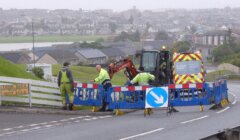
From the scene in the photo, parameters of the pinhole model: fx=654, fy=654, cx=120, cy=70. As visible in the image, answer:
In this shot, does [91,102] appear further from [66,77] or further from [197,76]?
[197,76]

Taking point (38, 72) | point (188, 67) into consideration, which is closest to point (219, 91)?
point (188, 67)

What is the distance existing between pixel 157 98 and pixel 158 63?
746 centimetres

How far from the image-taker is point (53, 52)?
4141 inches

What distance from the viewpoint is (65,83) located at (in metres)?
23.6

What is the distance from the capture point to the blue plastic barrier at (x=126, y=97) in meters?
23.5

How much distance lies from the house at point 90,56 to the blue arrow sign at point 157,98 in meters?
73.4

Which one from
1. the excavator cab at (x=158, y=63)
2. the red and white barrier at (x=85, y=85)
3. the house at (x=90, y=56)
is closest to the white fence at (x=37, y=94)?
the red and white barrier at (x=85, y=85)

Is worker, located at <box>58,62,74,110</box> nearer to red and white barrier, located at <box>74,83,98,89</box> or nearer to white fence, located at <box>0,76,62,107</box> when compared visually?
white fence, located at <box>0,76,62,107</box>

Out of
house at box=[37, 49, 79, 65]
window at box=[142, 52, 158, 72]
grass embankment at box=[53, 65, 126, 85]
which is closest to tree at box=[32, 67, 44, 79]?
grass embankment at box=[53, 65, 126, 85]

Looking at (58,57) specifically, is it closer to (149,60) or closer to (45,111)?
(149,60)

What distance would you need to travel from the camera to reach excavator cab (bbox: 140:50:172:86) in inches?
1196

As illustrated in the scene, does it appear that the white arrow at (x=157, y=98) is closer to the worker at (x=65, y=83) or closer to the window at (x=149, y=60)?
the worker at (x=65, y=83)

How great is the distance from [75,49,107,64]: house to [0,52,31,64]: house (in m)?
8.09

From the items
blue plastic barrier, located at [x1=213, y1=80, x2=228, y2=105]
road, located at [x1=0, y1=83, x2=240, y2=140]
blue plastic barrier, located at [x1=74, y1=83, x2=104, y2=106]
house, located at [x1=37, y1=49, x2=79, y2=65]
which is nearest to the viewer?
road, located at [x1=0, y1=83, x2=240, y2=140]
